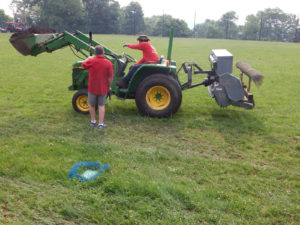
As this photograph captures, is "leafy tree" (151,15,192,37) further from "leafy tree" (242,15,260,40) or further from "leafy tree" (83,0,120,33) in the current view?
"leafy tree" (242,15,260,40)

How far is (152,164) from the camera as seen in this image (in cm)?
509

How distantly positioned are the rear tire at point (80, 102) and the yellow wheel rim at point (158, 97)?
4.88 feet

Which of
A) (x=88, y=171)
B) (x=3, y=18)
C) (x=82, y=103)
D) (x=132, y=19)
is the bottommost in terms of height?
(x=88, y=171)

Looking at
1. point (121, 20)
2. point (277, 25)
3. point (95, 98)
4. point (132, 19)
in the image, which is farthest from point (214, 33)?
point (95, 98)

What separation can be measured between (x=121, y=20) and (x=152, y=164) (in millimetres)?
81924

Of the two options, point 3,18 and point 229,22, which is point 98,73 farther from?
point 229,22

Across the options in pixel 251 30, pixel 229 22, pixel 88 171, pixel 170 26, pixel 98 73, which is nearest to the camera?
pixel 88 171

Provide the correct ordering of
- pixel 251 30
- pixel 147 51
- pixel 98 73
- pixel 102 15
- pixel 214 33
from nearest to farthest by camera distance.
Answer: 1. pixel 98 73
2. pixel 147 51
3. pixel 102 15
4. pixel 251 30
5. pixel 214 33

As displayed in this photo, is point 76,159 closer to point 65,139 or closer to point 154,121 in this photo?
point 65,139

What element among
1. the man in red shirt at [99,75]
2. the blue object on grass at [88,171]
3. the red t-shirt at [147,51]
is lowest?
the blue object on grass at [88,171]

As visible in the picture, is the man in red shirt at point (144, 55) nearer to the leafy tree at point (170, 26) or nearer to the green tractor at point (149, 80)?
the green tractor at point (149, 80)

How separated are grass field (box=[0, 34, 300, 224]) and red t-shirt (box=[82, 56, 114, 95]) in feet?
2.70

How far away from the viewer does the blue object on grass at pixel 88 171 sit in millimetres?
4523

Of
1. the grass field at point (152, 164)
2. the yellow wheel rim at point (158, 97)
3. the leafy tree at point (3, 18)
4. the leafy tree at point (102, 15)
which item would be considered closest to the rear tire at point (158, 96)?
the yellow wheel rim at point (158, 97)
